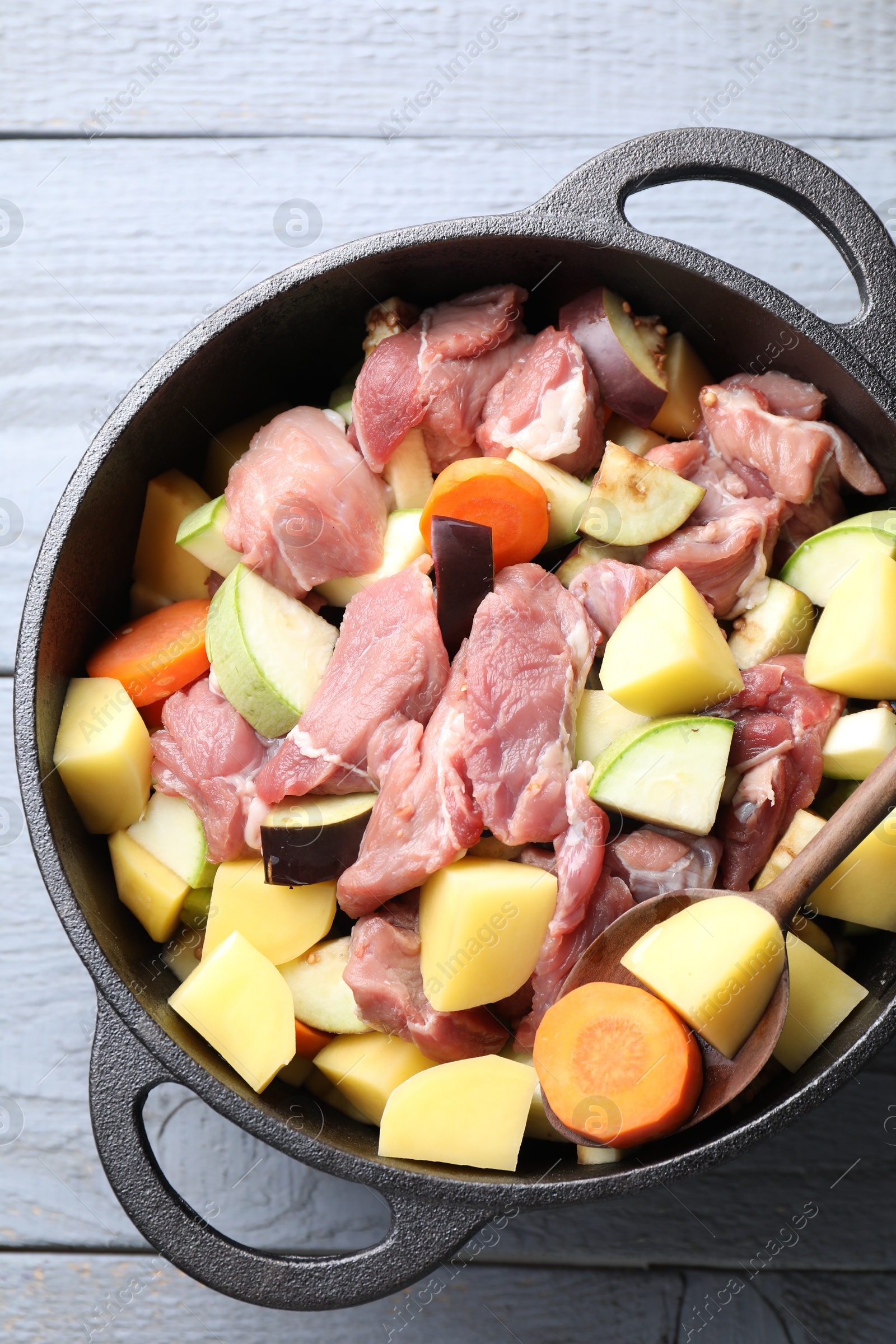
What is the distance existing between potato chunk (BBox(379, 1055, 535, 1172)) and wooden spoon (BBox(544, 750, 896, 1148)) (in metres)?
0.09

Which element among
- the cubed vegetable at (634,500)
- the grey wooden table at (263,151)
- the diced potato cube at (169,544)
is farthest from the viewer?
the grey wooden table at (263,151)

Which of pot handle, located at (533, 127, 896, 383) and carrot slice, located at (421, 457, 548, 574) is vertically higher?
pot handle, located at (533, 127, 896, 383)

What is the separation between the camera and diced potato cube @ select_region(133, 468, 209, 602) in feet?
8.00

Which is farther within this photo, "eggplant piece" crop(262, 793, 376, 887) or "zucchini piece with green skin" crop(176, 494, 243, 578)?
"zucchini piece with green skin" crop(176, 494, 243, 578)

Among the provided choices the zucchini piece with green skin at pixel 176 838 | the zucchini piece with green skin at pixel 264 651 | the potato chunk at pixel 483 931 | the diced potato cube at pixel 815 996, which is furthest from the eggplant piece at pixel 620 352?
the zucchini piece with green skin at pixel 176 838

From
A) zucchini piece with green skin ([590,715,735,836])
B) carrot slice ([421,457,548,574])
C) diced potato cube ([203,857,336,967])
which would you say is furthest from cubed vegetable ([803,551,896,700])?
diced potato cube ([203,857,336,967])

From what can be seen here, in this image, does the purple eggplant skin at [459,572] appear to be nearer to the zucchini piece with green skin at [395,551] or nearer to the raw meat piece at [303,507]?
the zucchini piece with green skin at [395,551]

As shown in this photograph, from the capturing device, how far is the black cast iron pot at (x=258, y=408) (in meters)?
1.96

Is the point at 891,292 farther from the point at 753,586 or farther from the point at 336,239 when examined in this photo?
the point at 336,239

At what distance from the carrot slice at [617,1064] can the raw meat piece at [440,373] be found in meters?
1.32

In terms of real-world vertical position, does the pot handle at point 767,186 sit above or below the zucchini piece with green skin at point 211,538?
above

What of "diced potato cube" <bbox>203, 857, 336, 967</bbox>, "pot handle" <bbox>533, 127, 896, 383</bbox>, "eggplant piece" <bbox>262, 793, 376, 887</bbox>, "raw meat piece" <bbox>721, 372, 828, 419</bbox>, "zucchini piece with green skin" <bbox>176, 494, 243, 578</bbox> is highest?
"pot handle" <bbox>533, 127, 896, 383</bbox>

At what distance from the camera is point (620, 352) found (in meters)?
2.31

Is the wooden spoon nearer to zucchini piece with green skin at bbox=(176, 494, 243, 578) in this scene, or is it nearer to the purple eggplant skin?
the purple eggplant skin
